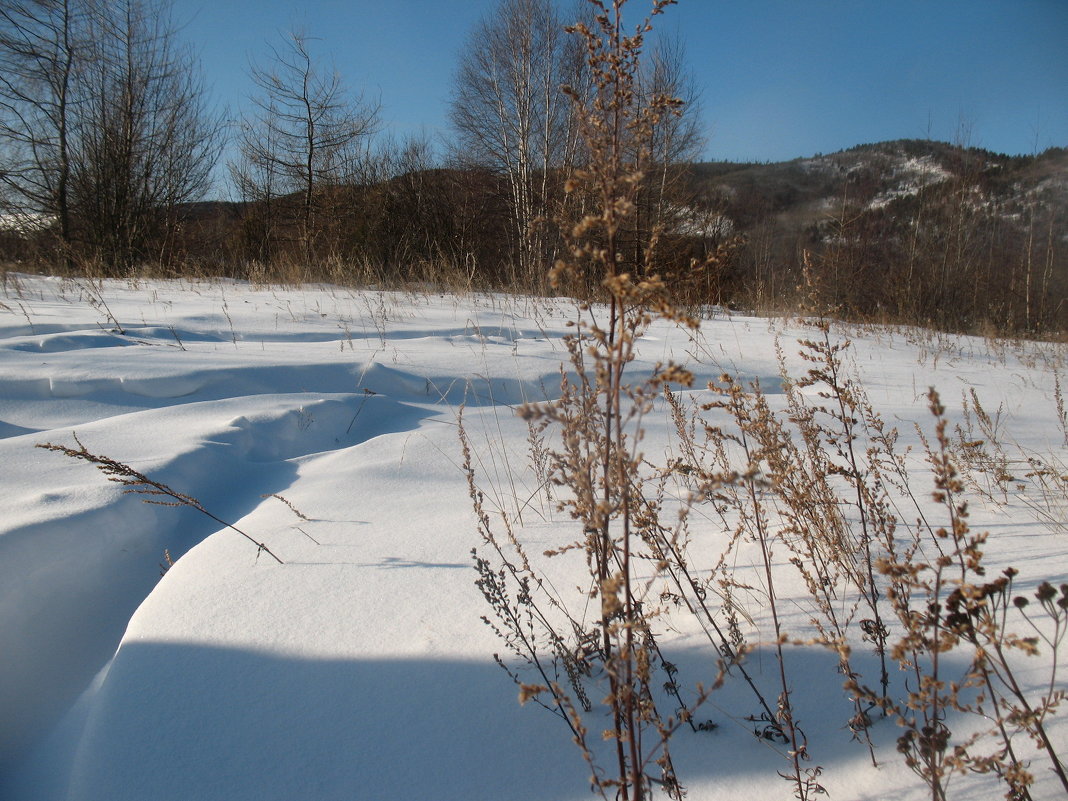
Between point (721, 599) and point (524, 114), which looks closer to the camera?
point (721, 599)

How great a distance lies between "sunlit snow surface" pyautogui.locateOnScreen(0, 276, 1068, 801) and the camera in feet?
3.39

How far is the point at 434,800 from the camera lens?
0.97 meters

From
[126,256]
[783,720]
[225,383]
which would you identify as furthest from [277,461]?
[126,256]

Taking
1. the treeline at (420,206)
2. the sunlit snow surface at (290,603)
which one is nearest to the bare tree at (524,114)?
the treeline at (420,206)

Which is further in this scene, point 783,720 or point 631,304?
point 783,720

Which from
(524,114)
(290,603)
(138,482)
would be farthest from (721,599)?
(524,114)

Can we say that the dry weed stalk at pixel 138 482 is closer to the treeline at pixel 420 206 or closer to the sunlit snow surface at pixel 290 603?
the sunlit snow surface at pixel 290 603

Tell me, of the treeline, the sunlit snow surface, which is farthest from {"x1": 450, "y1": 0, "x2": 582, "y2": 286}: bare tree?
the sunlit snow surface

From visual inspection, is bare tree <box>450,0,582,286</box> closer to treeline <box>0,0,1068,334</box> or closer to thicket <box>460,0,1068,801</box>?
treeline <box>0,0,1068,334</box>

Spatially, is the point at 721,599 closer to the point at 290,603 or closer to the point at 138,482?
the point at 290,603

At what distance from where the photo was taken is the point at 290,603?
1.45m

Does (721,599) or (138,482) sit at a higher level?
(138,482)

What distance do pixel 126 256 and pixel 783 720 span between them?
15090 mm

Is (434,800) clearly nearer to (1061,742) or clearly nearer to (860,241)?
(1061,742)
